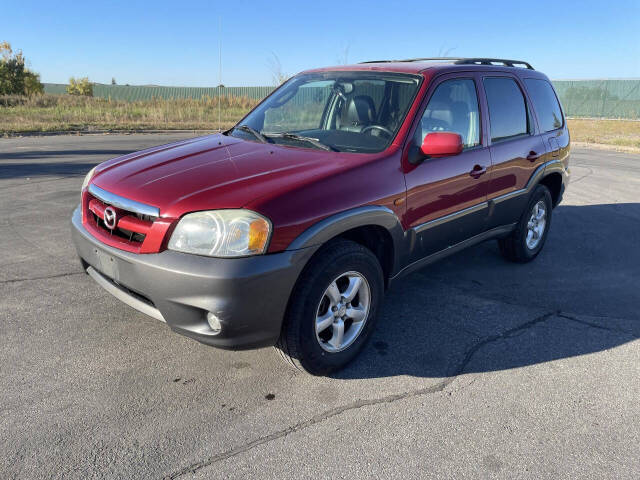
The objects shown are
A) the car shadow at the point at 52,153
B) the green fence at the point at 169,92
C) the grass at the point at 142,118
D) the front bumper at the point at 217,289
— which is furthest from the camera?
the green fence at the point at 169,92

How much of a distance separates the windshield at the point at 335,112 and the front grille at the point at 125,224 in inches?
48.9

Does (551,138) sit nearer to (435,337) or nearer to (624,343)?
(624,343)

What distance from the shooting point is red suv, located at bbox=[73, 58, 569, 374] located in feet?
8.26

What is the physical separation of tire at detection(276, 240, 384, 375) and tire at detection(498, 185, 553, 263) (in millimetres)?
2273

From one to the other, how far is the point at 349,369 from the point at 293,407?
20.7 inches

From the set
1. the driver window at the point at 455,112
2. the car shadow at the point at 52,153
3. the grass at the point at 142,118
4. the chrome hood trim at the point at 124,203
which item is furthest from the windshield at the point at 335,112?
the grass at the point at 142,118

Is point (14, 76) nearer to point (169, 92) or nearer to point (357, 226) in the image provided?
point (169, 92)

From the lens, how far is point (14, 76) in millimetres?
38031

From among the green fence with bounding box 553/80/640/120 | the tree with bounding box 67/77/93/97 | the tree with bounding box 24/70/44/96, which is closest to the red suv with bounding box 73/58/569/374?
the green fence with bounding box 553/80/640/120

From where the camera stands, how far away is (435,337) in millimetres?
3525

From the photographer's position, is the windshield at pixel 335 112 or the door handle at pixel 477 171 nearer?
the windshield at pixel 335 112

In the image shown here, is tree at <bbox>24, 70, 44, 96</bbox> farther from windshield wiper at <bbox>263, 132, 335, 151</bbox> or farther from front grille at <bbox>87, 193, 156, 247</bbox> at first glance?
front grille at <bbox>87, 193, 156, 247</bbox>

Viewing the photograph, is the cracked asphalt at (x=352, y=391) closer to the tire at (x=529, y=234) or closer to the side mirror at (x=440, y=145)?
the tire at (x=529, y=234)

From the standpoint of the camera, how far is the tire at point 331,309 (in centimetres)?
272
